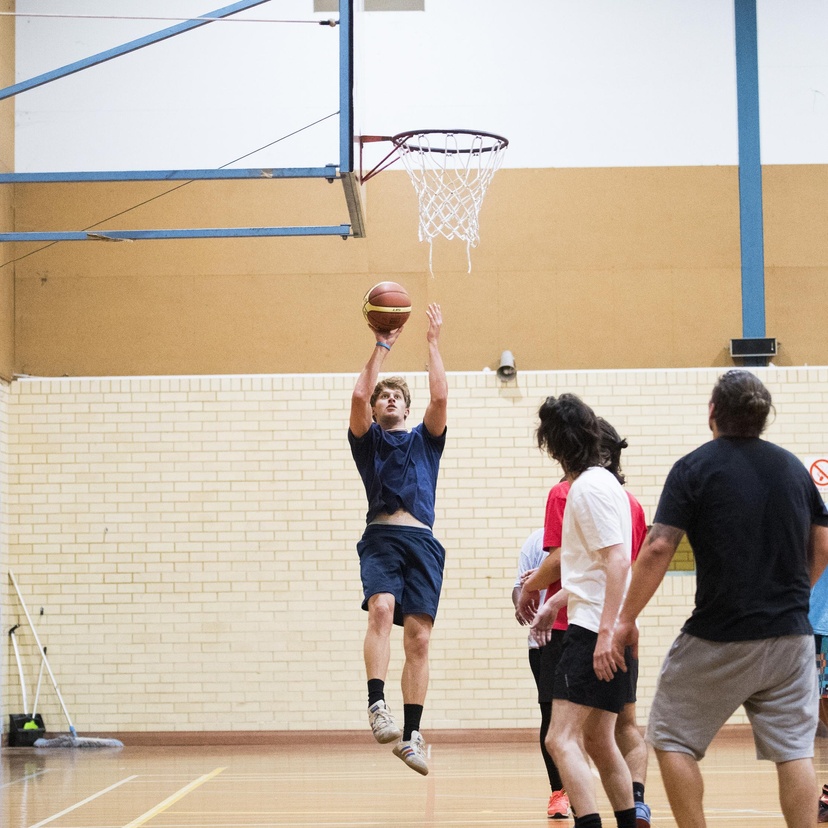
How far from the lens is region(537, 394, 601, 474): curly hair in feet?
15.2

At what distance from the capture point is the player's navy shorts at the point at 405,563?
586cm

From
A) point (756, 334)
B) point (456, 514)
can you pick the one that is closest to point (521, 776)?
point (456, 514)

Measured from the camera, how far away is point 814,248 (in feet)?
38.9

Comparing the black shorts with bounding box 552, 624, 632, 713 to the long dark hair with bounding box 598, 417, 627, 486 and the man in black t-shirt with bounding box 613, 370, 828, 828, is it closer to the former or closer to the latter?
the man in black t-shirt with bounding box 613, 370, 828, 828

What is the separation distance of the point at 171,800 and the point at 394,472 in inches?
113

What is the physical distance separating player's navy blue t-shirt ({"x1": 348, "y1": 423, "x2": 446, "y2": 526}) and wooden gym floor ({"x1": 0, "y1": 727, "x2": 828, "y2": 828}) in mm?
1655

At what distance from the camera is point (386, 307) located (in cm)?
605

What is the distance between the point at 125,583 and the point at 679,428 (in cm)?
549

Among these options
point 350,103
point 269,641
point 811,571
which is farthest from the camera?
point 269,641

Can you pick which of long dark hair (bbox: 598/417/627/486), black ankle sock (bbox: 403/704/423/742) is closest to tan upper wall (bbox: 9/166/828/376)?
black ankle sock (bbox: 403/704/423/742)

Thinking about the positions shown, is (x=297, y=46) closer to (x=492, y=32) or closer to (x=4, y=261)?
(x=492, y=32)

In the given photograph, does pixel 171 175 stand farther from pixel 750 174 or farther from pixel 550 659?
pixel 750 174

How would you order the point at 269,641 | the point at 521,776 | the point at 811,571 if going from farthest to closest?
1. the point at 269,641
2. the point at 521,776
3. the point at 811,571

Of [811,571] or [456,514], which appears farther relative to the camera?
[456,514]
